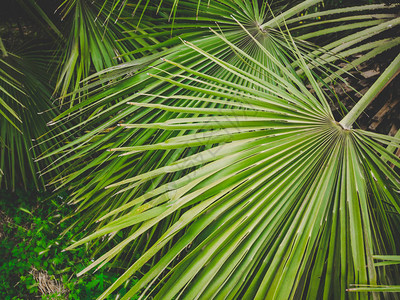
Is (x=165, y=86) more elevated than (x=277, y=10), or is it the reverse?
(x=277, y=10)

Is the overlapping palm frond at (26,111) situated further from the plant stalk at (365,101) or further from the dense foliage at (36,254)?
the plant stalk at (365,101)

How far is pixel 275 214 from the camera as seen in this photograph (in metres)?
0.73

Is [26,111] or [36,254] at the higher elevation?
[26,111]

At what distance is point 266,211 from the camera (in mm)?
711

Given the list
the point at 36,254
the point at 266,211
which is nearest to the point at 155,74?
the point at 266,211

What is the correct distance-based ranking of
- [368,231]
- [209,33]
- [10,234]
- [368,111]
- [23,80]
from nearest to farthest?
1. [368,231]
2. [209,33]
3. [368,111]
4. [23,80]
5. [10,234]

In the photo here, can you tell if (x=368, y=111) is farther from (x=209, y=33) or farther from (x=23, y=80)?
(x=23, y=80)

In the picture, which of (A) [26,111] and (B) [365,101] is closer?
(B) [365,101]

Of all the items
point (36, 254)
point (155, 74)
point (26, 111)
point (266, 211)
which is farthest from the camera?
point (36, 254)

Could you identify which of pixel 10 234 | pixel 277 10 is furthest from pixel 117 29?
pixel 10 234

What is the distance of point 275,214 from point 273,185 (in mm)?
68

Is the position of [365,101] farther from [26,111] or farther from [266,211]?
[26,111]

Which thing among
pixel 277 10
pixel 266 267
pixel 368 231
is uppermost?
pixel 277 10

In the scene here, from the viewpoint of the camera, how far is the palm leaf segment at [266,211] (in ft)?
2.15
